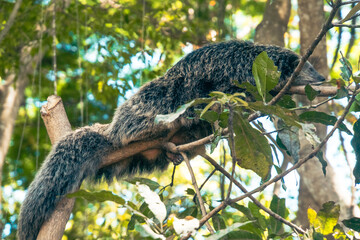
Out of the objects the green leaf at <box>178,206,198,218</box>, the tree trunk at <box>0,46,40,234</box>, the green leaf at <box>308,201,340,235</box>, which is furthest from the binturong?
the tree trunk at <box>0,46,40,234</box>

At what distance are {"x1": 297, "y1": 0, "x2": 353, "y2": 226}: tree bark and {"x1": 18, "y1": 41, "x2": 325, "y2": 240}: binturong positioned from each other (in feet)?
4.81

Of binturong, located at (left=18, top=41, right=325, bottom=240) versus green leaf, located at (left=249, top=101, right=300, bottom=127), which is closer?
green leaf, located at (left=249, top=101, right=300, bottom=127)

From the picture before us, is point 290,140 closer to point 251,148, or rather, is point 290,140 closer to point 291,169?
point 251,148

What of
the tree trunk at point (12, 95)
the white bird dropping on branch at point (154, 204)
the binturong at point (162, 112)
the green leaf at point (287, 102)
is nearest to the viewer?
the white bird dropping on branch at point (154, 204)

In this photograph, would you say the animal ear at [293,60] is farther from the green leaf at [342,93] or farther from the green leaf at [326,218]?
the green leaf at [326,218]

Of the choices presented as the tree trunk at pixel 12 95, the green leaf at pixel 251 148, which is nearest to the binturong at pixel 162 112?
the green leaf at pixel 251 148

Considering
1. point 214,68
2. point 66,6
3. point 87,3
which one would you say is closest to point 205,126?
point 214,68

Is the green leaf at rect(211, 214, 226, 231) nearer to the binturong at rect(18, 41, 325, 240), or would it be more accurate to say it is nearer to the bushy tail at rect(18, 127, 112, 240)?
the binturong at rect(18, 41, 325, 240)

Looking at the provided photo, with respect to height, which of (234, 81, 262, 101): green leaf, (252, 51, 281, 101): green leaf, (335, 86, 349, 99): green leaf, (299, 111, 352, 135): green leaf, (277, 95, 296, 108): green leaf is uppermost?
(252, 51, 281, 101): green leaf

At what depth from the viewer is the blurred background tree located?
5.62 meters

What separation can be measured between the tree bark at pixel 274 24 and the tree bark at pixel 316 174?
264 millimetres

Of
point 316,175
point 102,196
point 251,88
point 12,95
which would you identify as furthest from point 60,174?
point 12,95

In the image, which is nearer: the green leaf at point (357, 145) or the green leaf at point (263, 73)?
the green leaf at point (263, 73)

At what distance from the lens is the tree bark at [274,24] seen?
5.73 metres
